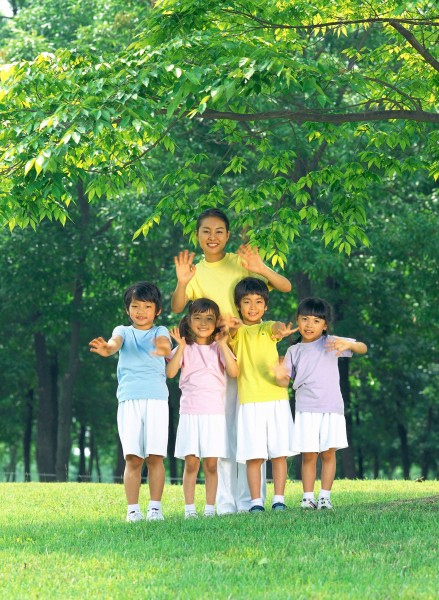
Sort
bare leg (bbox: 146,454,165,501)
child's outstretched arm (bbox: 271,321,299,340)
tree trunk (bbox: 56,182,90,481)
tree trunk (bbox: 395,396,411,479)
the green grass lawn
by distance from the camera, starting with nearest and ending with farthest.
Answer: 1. the green grass lawn
2. child's outstretched arm (bbox: 271,321,299,340)
3. bare leg (bbox: 146,454,165,501)
4. tree trunk (bbox: 56,182,90,481)
5. tree trunk (bbox: 395,396,411,479)

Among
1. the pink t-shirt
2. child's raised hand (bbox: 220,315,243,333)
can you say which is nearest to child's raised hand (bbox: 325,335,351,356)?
child's raised hand (bbox: 220,315,243,333)

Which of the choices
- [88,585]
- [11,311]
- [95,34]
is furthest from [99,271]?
[88,585]

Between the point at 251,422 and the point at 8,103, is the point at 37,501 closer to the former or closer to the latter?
the point at 251,422

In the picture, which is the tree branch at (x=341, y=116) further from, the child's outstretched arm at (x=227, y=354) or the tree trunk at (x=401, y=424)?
the tree trunk at (x=401, y=424)

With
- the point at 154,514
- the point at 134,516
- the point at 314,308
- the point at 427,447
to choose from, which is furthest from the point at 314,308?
the point at 427,447

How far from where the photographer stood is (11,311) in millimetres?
26797

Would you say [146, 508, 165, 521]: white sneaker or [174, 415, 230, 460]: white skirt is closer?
[174, 415, 230, 460]: white skirt

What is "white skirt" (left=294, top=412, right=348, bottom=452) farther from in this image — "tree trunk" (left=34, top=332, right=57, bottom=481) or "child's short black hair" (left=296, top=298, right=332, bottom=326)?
"tree trunk" (left=34, top=332, right=57, bottom=481)

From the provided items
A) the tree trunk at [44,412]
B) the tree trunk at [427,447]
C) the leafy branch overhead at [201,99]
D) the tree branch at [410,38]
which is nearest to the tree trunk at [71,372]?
the tree trunk at [44,412]

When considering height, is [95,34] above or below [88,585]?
above

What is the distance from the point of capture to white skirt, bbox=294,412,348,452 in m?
9.69

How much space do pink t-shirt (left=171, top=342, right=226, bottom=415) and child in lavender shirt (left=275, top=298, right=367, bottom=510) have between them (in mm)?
549

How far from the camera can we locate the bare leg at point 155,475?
9.65 m

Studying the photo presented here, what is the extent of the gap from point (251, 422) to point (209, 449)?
0.46 m
